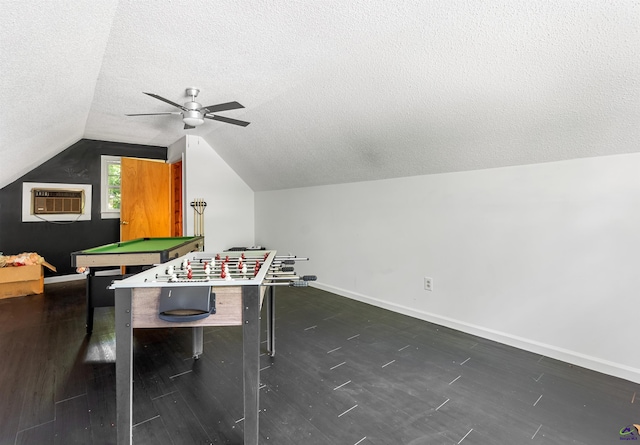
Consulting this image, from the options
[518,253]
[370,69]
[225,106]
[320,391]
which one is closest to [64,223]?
[225,106]

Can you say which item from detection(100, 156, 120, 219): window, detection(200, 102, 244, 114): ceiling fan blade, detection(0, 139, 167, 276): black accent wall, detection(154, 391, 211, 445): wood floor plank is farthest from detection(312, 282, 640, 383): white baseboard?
detection(0, 139, 167, 276): black accent wall

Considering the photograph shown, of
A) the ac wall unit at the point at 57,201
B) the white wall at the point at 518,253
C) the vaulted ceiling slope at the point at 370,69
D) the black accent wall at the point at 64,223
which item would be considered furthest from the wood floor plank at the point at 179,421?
the ac wall unit at the point at 57,201

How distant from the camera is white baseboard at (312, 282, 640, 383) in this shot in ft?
6.57

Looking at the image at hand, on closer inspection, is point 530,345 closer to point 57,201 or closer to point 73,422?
point 73,422

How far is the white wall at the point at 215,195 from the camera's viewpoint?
4.80 m

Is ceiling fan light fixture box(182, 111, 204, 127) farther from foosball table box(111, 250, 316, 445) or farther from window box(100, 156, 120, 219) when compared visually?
window box(100, 156, 120, 219)

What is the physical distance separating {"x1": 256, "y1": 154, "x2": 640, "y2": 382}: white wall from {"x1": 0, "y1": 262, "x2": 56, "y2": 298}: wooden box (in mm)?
4094

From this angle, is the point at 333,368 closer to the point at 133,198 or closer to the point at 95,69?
the point at 95,69

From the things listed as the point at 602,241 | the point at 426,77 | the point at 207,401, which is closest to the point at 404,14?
the point at 426,77

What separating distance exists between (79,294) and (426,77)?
4797mm

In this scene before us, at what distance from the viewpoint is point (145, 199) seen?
5.09m

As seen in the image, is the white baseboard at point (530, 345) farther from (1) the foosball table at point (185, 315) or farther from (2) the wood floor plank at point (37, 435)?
(2) the wood floor plank at point (37, 435)

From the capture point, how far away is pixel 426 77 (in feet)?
6.73

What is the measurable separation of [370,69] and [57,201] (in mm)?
5110
